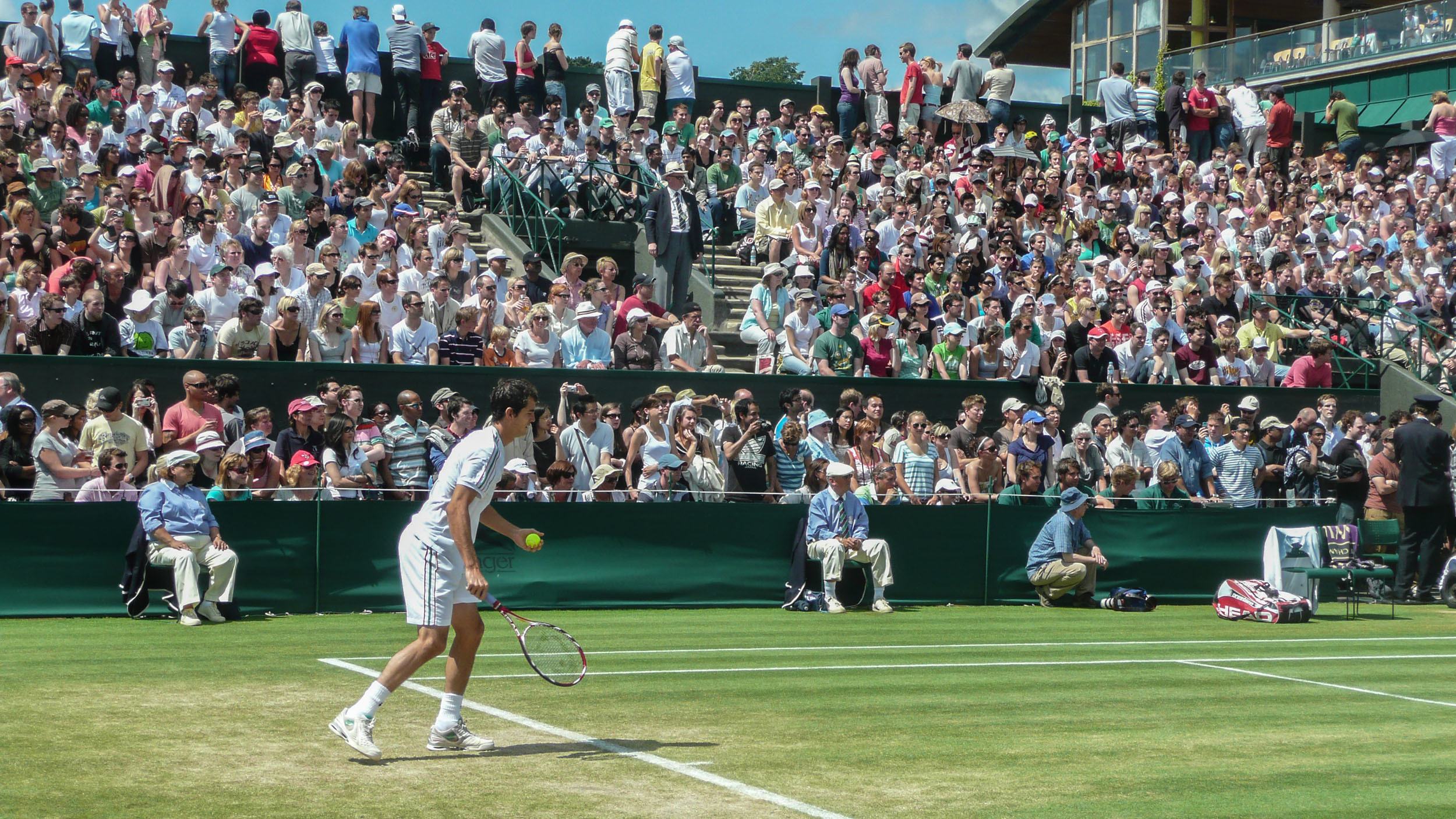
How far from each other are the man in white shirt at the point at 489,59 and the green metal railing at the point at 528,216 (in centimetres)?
219

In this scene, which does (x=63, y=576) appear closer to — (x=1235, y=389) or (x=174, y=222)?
(x=174, y=222)

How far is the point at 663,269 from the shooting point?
20656 mm

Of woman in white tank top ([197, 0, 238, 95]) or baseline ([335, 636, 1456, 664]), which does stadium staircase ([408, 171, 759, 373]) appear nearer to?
woman in white tank top ([197, 0, 238, 95])

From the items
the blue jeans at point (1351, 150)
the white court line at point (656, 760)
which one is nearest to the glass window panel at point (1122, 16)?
the blue jeans at point (1351, 150)

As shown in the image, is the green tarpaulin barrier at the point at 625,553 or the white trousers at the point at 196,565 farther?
the green tarpaulin barrier at the point at 625,553

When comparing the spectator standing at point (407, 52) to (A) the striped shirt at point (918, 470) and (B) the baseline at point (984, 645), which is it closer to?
(A) the striped shirt at point (918, 470)

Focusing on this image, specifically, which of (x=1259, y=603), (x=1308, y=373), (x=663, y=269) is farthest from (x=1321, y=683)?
(x=1308, y=373)

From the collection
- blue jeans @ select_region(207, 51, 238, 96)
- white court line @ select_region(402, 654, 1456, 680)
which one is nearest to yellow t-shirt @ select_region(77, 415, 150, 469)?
white court line @ select_region(402, 654, 1456, 680)

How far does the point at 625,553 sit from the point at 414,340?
12.2 ft

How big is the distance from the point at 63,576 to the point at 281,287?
4470 mm

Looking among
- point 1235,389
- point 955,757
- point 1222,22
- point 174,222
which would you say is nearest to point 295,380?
point 174,222

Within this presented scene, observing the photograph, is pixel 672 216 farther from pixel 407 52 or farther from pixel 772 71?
pixel 772 71

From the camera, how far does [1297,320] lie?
24188 millimetres

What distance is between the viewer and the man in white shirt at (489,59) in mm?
24234
